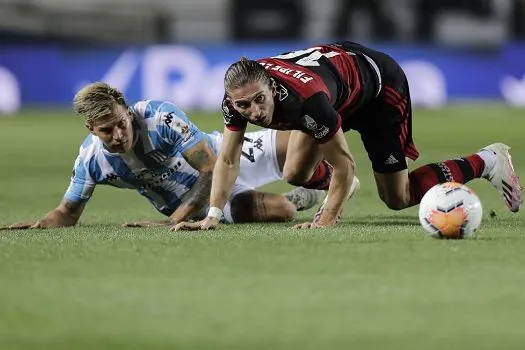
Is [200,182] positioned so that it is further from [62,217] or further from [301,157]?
[62,217]

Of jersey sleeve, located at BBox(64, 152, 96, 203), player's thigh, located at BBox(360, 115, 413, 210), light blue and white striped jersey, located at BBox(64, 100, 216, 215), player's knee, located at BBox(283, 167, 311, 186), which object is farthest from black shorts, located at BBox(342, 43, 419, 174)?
jersey sleeve, located at BBox(64, 152, 96, 203)

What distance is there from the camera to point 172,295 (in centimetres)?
505

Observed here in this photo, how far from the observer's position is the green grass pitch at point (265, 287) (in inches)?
171

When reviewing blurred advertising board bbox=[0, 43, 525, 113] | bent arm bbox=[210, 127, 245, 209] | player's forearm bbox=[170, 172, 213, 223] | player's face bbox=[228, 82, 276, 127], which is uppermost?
player's face bbox=[228, 82, 276, 127]

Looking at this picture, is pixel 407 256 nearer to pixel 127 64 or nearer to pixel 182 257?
pixel 182 257

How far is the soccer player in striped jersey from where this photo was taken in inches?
293

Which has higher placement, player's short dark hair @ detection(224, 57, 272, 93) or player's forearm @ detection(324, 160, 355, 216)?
player's short dark hair @ detection(224, 57, 272, 93)

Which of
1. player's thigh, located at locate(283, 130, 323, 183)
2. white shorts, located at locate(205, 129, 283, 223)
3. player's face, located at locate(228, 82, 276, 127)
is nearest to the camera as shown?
player's face, located at locate(228, 82, 276, 127)

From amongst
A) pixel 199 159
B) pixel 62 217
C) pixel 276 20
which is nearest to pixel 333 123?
pixel 199 159

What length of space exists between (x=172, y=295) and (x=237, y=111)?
7.10 ft

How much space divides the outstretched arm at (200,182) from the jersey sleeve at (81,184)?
58 centimetres

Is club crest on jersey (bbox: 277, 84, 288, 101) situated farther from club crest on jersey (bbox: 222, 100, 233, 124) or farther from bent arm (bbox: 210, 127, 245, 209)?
bent arm (bbox: 210, 127, 245, 209)

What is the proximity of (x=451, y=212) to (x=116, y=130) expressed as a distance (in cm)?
213

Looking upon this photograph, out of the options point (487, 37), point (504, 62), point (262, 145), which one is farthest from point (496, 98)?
point (262, 145)
